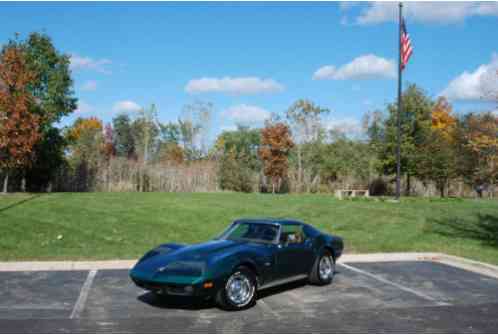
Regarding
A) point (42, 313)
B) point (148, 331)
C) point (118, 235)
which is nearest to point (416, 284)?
point (148, 331)

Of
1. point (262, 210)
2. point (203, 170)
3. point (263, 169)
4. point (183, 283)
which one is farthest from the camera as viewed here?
point (263, 169)

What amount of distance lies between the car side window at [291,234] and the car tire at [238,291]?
3.56ft

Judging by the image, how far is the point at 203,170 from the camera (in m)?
40.0

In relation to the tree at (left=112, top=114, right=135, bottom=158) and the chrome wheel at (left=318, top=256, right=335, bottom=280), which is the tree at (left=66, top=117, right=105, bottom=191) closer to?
the tree at (left=112, top=114, right=135, bottom=158)

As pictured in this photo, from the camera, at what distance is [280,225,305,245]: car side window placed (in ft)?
28.6

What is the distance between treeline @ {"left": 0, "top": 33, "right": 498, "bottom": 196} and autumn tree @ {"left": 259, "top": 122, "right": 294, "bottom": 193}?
9cm

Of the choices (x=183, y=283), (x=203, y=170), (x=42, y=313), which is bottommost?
(x=42, y=313)

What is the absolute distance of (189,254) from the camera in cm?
775

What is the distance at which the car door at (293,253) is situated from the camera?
334 inches

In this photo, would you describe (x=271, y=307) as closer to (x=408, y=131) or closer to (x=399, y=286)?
(x=399, y=286)

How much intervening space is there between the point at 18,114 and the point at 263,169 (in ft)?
75.1

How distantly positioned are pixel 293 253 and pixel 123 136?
64017 millimetres

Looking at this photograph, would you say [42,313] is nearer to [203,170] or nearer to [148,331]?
[148,331]

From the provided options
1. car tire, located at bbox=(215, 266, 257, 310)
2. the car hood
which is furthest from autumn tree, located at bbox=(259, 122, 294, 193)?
car tire, located at bbox=(215, 266, 257, 310)
